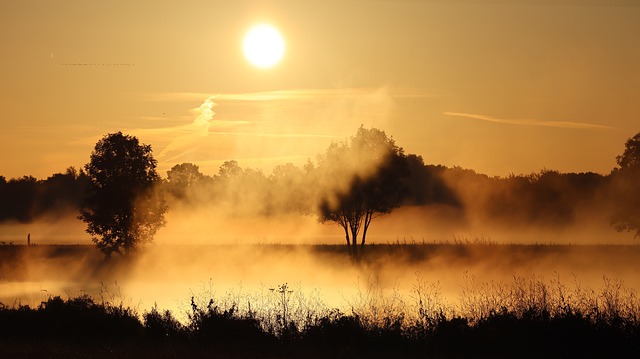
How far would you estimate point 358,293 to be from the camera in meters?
43.3

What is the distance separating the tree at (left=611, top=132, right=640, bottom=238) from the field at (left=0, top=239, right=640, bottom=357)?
3764mm

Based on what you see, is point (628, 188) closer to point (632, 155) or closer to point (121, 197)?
point (632, 155)

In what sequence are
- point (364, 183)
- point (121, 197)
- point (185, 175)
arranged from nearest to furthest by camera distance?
point (121, 197) < point (364, 183) < point (185, 175)

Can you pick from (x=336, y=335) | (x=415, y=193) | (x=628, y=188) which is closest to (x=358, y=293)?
(x=336, y=335)

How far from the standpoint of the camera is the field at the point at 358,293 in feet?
69.9

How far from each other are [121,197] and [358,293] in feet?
118

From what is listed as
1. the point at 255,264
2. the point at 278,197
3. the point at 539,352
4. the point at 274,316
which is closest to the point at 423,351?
the point at 539,352

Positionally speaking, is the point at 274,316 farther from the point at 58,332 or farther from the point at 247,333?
the point at 58,332

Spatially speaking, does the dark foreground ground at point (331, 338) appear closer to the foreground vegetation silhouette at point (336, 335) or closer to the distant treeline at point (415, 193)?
the foreground vegetation silhouette at point (336, 335)

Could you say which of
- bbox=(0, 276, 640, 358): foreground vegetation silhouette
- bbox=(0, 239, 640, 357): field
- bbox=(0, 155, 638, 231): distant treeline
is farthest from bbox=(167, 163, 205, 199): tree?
bbox=(0, 276, 640, 358): foreground vegetation silhouette

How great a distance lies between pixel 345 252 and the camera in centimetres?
7712

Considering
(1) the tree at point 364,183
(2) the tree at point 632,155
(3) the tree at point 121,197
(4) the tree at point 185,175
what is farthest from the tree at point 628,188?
(4) the tree at point 185,175

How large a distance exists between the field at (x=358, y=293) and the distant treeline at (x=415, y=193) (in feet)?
35.8

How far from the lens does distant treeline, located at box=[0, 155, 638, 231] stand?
3807 inches
